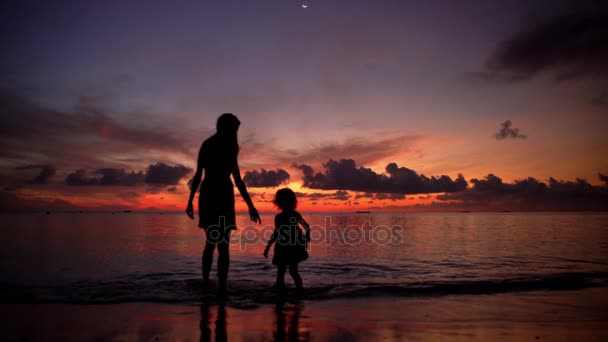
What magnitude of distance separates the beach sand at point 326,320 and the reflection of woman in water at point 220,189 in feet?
3.69

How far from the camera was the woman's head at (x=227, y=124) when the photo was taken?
20.9ft

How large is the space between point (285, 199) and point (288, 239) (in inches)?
31.6

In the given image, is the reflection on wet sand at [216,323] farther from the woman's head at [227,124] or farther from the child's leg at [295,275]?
the woman's head at [227,124]

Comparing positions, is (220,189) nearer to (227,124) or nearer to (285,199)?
(227,124)

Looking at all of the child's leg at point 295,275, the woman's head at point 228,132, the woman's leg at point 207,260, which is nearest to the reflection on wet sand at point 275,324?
the woman's leg at point 207,260

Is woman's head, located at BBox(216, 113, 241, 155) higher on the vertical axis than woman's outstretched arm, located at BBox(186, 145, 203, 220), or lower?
higher

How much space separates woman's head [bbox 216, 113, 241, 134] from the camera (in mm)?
6379

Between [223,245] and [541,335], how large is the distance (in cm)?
470

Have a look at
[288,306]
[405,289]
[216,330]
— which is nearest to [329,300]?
[288,306]

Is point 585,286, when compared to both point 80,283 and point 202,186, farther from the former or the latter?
point 80,283

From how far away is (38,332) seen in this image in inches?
161

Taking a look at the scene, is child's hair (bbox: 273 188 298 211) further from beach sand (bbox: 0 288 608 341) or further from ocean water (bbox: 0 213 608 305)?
beach sand (bbox: 0 288 608 341)

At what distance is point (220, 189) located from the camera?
6262 millimetres

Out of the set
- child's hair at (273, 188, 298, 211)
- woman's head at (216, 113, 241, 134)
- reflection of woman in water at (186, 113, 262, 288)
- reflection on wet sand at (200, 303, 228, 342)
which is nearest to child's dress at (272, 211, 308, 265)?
child's hair at (273, 188, 298, 211)
